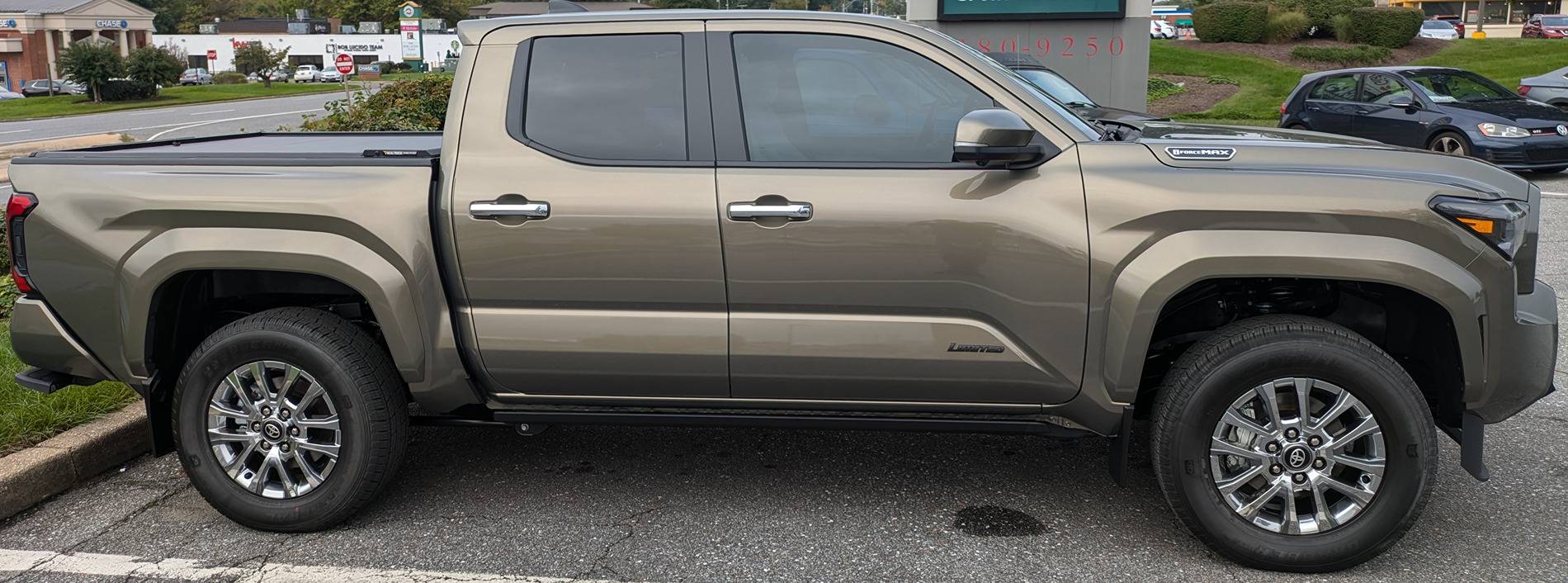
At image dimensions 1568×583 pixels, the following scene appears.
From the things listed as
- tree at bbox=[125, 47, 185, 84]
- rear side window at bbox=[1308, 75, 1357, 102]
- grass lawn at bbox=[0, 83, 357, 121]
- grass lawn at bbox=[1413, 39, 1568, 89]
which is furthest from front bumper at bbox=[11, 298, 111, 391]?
tree at bbox=[125, 47, 185, 84]

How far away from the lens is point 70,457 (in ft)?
15.2

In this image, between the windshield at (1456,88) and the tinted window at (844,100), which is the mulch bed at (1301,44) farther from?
the tinted window at (844,100)

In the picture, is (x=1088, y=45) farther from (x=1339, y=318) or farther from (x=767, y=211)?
(x=767, y=211)

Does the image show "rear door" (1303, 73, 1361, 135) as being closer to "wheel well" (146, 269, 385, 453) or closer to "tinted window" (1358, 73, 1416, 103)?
"tinted window" (1358, 73, 1416, 103)

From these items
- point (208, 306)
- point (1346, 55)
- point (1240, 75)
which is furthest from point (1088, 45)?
point (1346, 55)

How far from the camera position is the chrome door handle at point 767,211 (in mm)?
3818

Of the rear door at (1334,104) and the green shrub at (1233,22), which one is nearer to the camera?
the rear door at (1334,104)

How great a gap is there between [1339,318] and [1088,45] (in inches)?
487

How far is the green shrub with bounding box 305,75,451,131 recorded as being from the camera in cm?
1134

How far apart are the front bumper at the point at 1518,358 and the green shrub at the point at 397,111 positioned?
8.83 m

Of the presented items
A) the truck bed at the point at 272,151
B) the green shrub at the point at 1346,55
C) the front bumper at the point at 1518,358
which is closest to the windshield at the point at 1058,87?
the truck bed at the point at 272,151

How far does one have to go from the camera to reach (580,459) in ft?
16.1

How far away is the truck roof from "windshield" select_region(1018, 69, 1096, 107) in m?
6.84

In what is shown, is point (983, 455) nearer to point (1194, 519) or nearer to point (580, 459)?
point (1194, 519)
